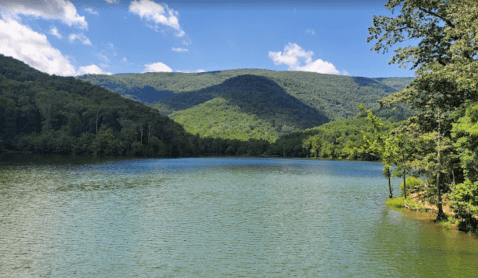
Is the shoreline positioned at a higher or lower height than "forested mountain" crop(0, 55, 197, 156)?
lower

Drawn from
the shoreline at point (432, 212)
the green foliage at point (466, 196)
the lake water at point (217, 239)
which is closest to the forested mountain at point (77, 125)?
the lake water at point (217, 239)

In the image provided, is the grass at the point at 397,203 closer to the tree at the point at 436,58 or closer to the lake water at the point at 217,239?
the lake water at the point at 217,239

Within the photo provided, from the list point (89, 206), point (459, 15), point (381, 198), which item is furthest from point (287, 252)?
point (381, 198)

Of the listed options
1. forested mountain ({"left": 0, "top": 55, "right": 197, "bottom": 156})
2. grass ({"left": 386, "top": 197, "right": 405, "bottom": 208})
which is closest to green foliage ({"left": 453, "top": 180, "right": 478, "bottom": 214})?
grass ({"left": 386, "top": 197, "right": 405, "bottom": 208})

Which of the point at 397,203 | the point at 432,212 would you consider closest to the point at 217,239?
the point at 432,212

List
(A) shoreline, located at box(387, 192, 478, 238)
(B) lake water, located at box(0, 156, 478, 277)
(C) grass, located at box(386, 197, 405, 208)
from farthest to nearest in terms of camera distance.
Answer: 1. (C) grass, located at box(386, 197, 405, 208)
2. (A) shoreline, located at box(387, 192, 478, 238)
3. (B) lake water, located at box(0, 156, 478, 277)

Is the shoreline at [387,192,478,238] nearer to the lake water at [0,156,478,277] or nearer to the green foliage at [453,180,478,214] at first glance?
the lake water at [0,156,478,277]

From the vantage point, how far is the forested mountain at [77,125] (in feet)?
465

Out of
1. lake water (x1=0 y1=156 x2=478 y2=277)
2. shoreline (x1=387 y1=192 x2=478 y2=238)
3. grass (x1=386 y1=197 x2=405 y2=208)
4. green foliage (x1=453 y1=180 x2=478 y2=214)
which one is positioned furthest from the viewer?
grass (x1=386 y1=197 x2=405 y2=208)

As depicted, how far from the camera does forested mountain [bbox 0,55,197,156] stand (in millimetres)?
141750

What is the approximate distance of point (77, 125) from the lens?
156 meters

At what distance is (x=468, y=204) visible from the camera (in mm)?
20547

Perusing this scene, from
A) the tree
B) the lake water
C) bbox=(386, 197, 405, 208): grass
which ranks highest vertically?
the tree

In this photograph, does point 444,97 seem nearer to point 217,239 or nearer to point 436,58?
point 436,58
